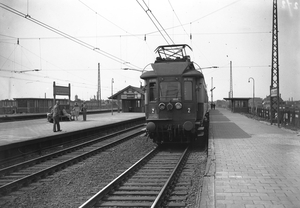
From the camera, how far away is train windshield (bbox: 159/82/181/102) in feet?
36.9

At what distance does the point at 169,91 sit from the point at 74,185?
5.90m

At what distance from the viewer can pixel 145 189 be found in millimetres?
6031

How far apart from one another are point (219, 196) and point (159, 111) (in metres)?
6.49

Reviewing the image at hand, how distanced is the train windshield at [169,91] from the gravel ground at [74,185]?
2733 millimetres

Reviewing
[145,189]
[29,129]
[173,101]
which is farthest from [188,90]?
[29,129]

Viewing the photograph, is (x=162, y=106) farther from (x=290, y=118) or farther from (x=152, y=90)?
(x=290, y=118)

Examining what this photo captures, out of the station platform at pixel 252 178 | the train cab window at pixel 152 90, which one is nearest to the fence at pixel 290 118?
the station platform at pixel 252 178

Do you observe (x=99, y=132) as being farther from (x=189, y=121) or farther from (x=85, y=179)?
(x=85, y=179)

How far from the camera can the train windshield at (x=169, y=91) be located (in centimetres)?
1124

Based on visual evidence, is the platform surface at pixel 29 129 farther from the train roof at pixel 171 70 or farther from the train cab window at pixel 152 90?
the train roof at pixel 171 70

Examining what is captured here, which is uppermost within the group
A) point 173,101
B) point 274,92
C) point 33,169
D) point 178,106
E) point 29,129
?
point 274,92

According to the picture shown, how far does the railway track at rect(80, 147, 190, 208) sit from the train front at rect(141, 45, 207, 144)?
263 cm

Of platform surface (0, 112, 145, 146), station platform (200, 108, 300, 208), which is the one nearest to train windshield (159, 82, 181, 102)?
station platform (200, 108, 300, 208)

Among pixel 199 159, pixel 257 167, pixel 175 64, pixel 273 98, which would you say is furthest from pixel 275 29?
pixel 257 167
